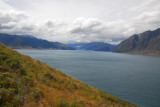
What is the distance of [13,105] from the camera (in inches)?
305

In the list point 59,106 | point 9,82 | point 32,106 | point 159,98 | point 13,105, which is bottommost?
point 159,98

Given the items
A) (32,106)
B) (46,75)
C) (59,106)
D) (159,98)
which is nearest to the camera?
(32,106)

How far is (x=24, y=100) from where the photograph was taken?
885cm

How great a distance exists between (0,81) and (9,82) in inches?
26.3

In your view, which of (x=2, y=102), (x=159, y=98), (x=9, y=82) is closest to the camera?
(x=2, y=102)

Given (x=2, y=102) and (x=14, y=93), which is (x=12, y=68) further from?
(x=2, y=102)

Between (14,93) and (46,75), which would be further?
(46,75)

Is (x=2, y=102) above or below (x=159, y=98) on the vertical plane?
above

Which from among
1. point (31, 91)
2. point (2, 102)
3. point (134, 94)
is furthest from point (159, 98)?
point (2, 102)

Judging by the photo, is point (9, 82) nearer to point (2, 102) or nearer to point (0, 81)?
point (0, 81)

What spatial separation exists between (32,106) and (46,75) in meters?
8.94

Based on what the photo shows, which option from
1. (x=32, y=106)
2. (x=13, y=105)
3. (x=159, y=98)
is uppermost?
(x=13, y=105)

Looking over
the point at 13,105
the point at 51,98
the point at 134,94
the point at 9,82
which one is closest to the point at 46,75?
the point at 51,98

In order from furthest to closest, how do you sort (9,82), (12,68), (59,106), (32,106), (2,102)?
1. (12,68)
2. (59,106)
3. (9,82)
4. (32,106)
5. (2,102)
